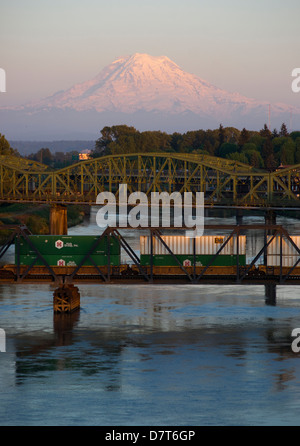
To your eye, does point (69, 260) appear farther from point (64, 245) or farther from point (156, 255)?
point (156, 255)

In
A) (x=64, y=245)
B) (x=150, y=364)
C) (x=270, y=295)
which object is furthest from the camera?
(x=270, y=295)

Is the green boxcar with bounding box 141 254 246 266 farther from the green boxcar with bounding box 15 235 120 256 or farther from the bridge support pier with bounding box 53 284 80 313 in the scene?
the bridge support pier with bounding box 53 284 80 313

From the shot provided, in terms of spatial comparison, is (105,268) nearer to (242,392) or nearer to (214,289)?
(242,392)

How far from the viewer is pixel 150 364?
3260 inches

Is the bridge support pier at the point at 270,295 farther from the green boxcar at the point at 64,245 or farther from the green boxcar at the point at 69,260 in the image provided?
the green boxcar at the point at 64,245

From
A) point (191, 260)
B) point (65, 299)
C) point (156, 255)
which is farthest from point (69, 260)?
point (191, 260)

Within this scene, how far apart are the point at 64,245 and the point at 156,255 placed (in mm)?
10263

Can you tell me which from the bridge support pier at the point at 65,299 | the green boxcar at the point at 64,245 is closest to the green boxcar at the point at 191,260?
the green boxcar at the point at 64,245

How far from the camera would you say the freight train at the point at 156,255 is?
309ft

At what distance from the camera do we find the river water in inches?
2751

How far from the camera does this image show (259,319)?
10556 cm

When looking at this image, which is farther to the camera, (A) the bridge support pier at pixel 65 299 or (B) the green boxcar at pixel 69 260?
(A) the bridge support pier at pixel 65 299
